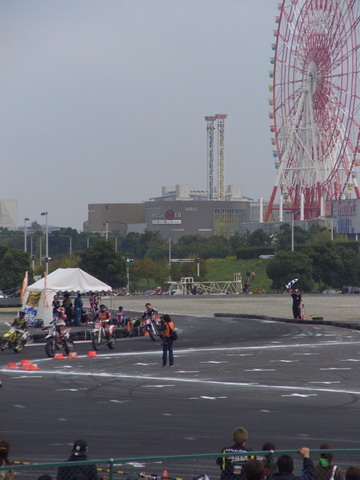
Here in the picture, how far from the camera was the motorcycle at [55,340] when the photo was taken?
3177 centimetres

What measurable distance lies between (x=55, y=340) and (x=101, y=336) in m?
2.93

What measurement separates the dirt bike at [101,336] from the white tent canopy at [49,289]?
10432 millimetres

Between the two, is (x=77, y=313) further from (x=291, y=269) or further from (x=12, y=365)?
(x=291, y=269)

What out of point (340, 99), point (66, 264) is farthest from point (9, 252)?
point (340, 99)

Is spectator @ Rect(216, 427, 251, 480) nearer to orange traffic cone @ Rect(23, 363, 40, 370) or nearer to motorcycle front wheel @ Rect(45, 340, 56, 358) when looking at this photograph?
orange traffic cone @ Rect(23, 363, 40, 370)

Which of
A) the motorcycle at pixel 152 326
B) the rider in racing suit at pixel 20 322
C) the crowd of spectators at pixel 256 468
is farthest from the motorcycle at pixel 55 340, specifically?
the crowd of spectators at pixel 256 468

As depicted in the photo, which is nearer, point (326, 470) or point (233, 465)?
point (233, 465)

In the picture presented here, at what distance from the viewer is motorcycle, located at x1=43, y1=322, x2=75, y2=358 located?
31766mm

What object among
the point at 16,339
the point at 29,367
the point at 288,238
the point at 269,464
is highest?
the point at 288,238

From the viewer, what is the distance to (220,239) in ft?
614

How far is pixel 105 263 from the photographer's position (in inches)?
A: 4013

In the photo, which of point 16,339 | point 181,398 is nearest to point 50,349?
point 16,339

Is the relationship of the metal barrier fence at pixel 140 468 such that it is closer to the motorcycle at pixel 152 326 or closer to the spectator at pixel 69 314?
the motorcycle at pixel 152 326

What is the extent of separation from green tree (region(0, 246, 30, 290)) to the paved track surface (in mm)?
67749
